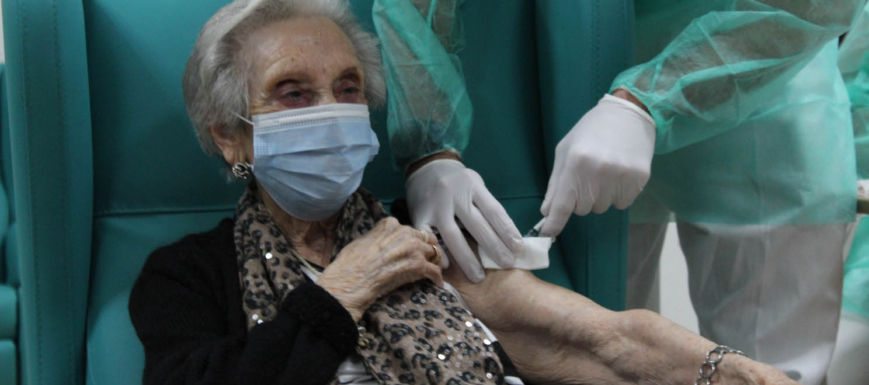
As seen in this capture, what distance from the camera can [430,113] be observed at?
1503 millimetres

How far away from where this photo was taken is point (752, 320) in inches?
63.8

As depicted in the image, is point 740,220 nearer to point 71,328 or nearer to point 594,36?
point 594,36

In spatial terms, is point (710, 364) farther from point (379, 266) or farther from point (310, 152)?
point (310, 152)

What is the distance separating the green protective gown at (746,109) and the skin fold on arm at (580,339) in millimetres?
404

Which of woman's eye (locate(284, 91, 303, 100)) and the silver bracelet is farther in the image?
woman's eye (locate(284, 91, 303, 100))

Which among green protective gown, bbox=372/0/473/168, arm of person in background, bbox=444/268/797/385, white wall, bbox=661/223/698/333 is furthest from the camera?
white wall, bbox=661/223/698/333

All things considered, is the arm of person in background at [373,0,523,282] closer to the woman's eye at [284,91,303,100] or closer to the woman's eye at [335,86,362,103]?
the woman's eye at [335,86,362,103]

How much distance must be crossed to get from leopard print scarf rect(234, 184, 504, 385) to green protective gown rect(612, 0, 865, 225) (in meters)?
0.56

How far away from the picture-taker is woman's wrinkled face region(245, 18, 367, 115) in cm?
125

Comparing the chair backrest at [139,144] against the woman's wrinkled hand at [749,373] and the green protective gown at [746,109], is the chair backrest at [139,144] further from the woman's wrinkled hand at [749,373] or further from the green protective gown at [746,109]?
the woman's wrinkled hand at [749,373]

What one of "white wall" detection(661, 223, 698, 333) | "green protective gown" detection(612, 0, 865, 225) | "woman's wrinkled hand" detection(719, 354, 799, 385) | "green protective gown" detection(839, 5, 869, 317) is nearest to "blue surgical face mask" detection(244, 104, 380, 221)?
"green protective gown" detection(612, 0, 865, 225)

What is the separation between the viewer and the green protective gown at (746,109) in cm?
133

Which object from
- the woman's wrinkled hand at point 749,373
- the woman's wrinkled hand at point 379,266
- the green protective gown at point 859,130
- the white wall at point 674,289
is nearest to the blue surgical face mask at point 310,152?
the woman's wrinkled hand at point 379,266

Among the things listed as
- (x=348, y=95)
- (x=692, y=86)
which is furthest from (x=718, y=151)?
(x=348, y=95)
